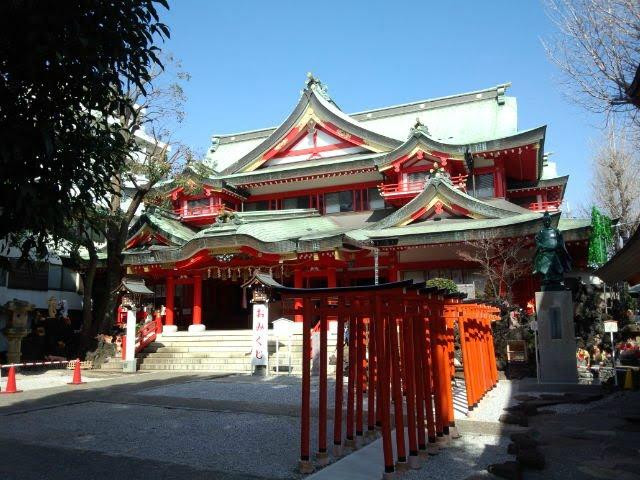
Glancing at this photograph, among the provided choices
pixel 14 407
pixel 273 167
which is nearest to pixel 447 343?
pixel 14 407

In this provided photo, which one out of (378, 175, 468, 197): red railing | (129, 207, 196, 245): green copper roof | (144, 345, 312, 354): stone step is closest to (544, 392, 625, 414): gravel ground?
(144, 345, 312, 354): stone step

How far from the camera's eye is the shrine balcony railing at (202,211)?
2572 centimetres

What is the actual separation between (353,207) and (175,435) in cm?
1792

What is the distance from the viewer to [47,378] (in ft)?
53.8

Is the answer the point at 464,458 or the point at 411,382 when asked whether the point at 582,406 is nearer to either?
the point at 464,458

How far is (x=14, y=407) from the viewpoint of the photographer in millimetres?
10719

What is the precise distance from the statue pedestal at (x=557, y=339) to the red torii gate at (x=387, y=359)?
18.1 feet

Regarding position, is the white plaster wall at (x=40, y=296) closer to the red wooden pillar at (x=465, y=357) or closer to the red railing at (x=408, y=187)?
the red railing at (x=408, y=187)

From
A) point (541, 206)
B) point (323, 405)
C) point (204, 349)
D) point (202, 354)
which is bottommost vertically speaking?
point (202, 354)

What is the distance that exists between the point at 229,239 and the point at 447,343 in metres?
14.0

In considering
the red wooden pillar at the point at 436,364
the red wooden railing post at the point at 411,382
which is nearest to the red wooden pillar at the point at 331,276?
the red wooden pillar at the point at 436,364

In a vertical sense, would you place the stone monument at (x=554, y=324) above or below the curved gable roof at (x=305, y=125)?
below

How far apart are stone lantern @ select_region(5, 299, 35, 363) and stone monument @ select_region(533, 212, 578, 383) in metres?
17.1

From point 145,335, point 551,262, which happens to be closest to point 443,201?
point 551,262
